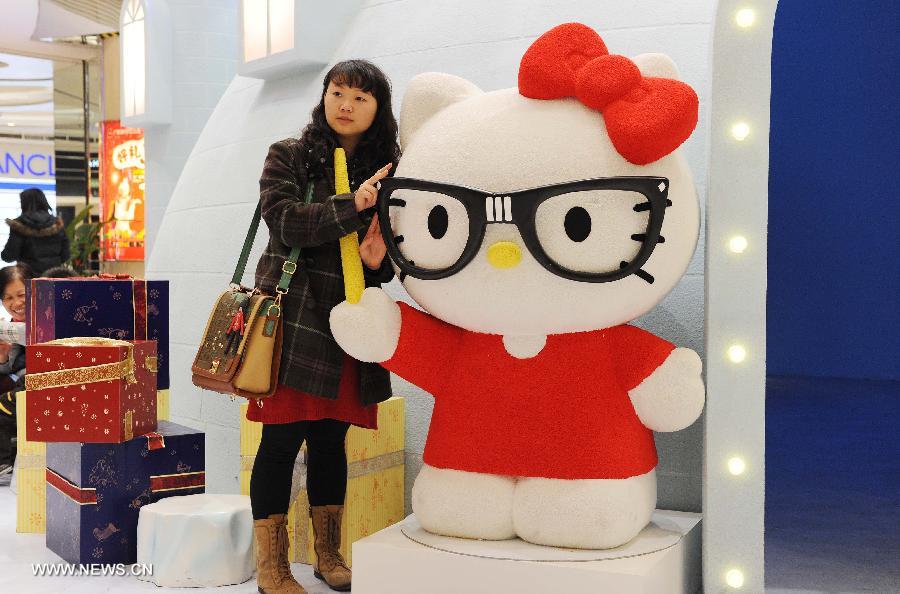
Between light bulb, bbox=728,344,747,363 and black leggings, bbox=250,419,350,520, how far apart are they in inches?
39.0

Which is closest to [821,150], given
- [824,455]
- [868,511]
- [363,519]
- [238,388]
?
[824,455]

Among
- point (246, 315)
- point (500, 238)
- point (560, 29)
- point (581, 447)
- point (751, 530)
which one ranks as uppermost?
point (560, 29)

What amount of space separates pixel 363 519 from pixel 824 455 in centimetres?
292

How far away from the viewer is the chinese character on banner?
1009cm

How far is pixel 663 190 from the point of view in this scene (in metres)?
2.12

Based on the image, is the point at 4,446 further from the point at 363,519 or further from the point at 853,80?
the point at 853,80

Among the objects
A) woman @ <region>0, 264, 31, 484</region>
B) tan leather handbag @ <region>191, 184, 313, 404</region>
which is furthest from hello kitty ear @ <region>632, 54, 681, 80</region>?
woman @ <region>0, 264, 31, 484</region>

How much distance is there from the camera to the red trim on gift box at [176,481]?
3.13 metres

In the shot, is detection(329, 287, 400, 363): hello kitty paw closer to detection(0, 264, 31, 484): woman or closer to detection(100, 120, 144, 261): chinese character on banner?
detection(0, 264, 31, 484): woman

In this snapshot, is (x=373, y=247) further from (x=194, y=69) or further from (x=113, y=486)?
(x=194, y=69)

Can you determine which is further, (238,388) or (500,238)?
(238,388)

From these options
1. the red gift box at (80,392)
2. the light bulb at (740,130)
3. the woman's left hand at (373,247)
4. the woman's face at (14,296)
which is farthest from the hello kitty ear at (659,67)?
the woman's face at (14,296)

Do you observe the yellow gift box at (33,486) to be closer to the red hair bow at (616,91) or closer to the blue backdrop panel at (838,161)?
the red hair bow at (616,91)

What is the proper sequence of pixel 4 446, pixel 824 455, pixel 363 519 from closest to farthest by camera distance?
1. pixel 363 519
2. pixel 4 446
3. pixel 824 455
